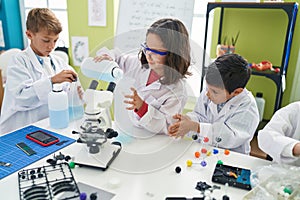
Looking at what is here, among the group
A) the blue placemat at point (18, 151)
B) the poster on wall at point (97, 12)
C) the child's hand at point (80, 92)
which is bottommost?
the blue placemat at point (18, 151)

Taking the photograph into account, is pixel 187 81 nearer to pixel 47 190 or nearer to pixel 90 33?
pixel 47 190

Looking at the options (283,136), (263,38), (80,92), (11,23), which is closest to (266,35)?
(263,38)

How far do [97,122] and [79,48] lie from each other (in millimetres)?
1901

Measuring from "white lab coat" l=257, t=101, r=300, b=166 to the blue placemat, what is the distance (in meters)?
0.68

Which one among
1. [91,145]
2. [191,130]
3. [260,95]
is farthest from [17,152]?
[260,95]

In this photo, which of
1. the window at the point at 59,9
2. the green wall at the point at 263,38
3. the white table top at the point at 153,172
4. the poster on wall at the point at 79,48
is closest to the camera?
the white table top at the point at 153,172

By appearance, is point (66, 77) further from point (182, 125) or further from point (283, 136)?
point (283, 136)

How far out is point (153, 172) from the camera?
814 millimetres

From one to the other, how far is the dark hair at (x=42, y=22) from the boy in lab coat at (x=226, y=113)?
0.75 metres

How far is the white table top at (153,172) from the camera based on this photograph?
72cm

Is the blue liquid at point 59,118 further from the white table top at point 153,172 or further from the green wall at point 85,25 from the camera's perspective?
the green wall at point 85,25

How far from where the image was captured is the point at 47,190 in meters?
0.71

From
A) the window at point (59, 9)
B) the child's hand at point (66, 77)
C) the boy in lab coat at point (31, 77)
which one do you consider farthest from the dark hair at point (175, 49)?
the window at point (59, 9)

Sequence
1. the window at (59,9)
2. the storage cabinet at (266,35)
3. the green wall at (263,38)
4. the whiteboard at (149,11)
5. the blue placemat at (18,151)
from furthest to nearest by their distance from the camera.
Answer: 1. the window at (59,9)
2. the whiteboard at (149,11)
3. the green wall at (263,38)
4. the storage cabinet at (266,35)
5. the blue placemat at (18,151)
